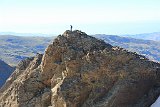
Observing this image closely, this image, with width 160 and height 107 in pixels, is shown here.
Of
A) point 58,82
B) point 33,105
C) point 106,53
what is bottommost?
point 33,105

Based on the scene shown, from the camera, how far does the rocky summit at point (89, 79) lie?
89.4ft

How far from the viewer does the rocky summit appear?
89.4 feet

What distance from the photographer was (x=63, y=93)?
27000mm

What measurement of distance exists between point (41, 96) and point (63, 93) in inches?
112

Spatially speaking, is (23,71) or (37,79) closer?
(37,79)

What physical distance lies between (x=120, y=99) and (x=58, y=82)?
4984 mm

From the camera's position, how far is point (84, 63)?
92.7 feet

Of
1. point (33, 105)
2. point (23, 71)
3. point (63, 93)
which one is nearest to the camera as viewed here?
point (63, 93)

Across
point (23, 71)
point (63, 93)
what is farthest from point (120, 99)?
point (23, 71)

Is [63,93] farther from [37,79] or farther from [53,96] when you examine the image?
[37,79]

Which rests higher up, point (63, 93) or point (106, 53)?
point (106, 53)

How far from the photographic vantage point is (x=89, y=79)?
27.6 m

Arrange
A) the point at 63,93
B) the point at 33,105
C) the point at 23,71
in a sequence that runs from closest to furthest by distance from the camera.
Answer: the point at 63,93 → the point at 33,105 → the point at 23,71

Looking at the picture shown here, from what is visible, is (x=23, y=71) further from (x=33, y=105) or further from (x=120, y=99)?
(x=120, y=99)
